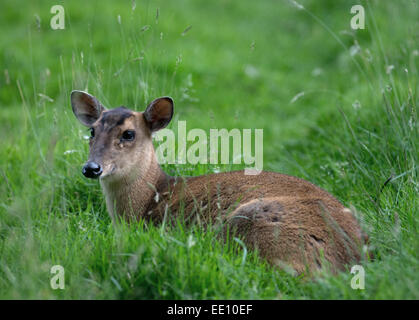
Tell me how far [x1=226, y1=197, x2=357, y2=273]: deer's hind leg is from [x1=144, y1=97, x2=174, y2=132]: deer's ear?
1.30 metres

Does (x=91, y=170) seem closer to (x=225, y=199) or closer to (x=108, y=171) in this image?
(x=108, y=171)

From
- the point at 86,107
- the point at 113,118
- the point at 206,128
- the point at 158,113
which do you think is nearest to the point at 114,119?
the point at 113,118

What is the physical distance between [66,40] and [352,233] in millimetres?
8442

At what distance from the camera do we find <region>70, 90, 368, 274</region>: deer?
396cm

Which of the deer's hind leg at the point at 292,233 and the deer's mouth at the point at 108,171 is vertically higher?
the deer's mouth at the point at 108,171

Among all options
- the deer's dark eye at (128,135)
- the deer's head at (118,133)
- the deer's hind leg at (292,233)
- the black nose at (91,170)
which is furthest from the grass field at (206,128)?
the deer's dark eye at (128,135)

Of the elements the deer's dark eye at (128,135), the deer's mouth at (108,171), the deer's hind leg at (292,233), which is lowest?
the deer's hind leg at (292,233)

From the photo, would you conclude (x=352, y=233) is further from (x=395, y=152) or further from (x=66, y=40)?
(x=66, y=40)

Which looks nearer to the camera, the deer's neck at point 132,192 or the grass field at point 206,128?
the grass field at point 206,128

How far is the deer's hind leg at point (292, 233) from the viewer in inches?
154

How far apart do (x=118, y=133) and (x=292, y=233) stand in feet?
5.90

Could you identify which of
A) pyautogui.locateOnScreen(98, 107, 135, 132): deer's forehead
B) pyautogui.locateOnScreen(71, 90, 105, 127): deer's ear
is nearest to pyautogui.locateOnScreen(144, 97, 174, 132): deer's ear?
pyautogui.locateOnScreen(98, 107, 135, 132): deer's forehead

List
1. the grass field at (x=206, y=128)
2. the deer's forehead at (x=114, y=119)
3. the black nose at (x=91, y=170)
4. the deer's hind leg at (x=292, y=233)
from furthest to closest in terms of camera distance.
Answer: the deer's forehead at (x=114, y=119) → the black nose at (x=91, y=170) → the deer's hind leg at (x=292, y=233) → the grass field at (x=206, y=128)

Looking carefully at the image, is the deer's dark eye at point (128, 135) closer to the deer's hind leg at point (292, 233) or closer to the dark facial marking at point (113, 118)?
the dark facial marking at point (113, 118)
